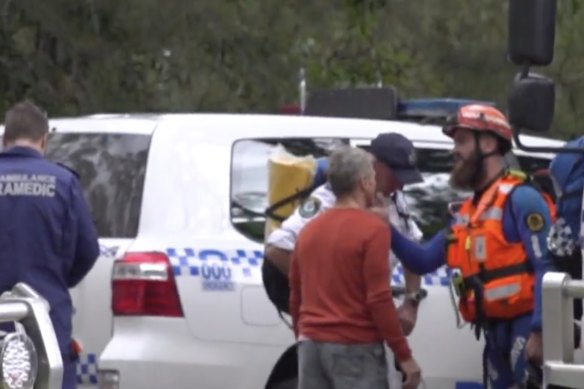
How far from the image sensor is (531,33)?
6371 millimetres

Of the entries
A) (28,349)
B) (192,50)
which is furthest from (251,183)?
(192,50)

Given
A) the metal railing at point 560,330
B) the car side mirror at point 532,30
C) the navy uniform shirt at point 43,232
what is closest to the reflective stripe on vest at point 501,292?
the car side mirror at point 532,30

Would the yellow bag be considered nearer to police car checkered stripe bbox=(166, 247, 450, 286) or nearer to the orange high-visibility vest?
police car checkered stripe bbox=(166, 247, 450, 286)

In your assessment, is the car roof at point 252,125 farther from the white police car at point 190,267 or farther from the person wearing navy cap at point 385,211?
the person wearing navy cap at point 385,211

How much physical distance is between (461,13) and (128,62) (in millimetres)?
3600

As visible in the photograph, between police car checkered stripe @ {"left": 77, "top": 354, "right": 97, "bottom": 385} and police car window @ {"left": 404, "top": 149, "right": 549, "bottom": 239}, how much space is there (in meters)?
1.67

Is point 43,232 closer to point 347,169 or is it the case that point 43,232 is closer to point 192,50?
point 347,169

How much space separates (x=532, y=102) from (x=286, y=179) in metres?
1.75

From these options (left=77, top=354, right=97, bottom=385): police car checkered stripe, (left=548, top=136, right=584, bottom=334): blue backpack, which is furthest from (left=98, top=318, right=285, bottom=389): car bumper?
(left=548, top=136, right=584, bottom=334): blue backpack

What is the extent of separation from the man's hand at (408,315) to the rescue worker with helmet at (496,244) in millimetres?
452

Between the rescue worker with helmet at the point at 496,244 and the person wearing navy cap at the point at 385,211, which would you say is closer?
the rescue worker with helmet at the point at 496,244

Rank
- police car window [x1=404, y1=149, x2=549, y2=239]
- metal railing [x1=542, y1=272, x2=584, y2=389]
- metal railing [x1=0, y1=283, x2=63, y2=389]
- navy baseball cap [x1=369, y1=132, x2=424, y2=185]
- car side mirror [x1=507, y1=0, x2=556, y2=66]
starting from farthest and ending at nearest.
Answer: police car window [x1=404, y1=149, x2=549, y2=239] → navy baseball cap [x1=369, y1=132, x2=424, y2=185] → car side mirror [x1=507, y1=0, x2=556, y2=66] → metal railing [x1=542, y1=272, x2=584, y2=389] → metal railing [x1=0, y1=283, x2=63, y2=389]

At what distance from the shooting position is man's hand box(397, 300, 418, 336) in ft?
25.6

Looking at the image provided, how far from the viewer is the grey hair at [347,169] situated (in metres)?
7.22
